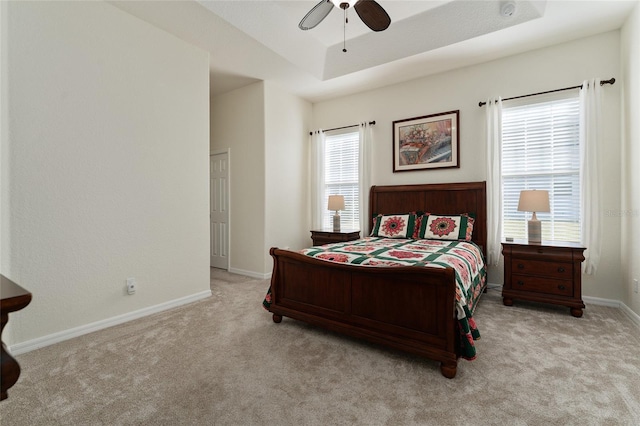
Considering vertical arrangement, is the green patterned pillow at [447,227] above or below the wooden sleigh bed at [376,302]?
above

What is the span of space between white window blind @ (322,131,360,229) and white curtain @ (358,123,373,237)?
0.51 feet

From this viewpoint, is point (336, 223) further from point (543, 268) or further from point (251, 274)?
point (543, 268)

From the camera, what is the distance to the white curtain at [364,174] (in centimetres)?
467

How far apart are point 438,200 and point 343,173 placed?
5.27ft

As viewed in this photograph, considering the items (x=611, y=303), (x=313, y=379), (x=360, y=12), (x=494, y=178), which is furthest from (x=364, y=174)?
(x=313, y=379)

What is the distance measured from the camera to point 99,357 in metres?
2.20

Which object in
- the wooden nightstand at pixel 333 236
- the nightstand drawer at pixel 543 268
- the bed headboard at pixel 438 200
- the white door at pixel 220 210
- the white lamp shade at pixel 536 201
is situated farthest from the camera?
the white door at pixel 220 210

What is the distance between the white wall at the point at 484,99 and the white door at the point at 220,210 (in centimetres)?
182

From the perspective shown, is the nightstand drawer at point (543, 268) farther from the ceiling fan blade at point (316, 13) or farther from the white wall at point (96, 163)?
the white wall at point (96, 163)

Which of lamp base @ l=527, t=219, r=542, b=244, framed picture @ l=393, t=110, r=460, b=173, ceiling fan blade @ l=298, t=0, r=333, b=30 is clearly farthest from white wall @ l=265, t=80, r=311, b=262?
lamp base @ l=527, t=219, r=542, b=244

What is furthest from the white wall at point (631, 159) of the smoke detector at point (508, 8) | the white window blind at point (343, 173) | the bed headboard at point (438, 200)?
the white window blind at point (343, 173)

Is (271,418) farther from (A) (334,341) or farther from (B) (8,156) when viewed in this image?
(B) (8,156)

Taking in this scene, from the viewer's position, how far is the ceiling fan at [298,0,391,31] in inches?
91.4

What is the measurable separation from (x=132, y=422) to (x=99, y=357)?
0.92 m
